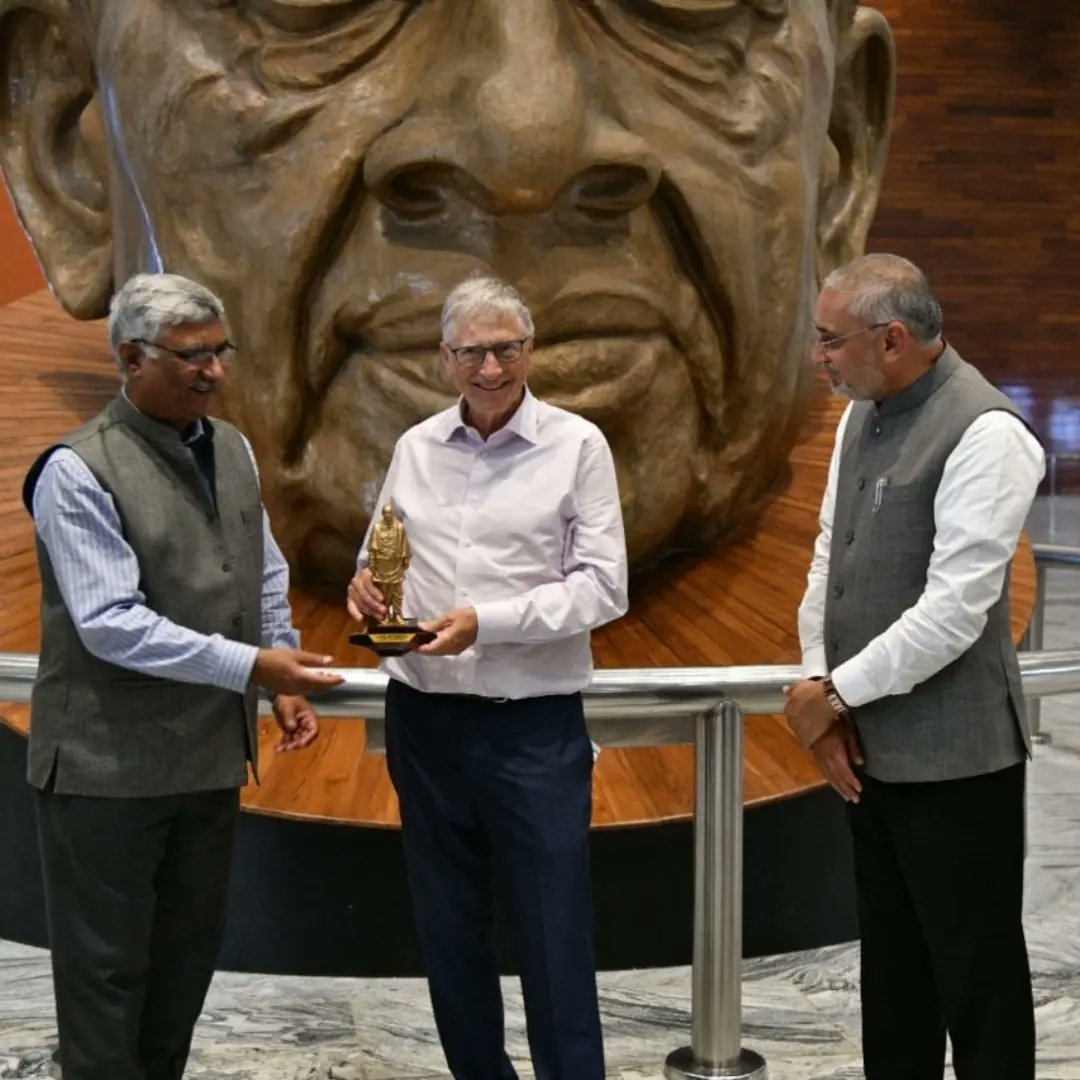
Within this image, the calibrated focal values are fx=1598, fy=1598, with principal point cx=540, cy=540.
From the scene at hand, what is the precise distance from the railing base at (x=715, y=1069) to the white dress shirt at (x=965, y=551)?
748 millimetres

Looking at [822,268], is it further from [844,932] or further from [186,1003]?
[186,1003]

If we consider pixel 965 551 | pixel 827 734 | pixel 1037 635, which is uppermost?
pixel 965 551

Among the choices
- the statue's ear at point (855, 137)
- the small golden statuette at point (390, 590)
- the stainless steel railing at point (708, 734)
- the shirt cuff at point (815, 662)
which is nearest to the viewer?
the small golden statuette at point (390, 590)

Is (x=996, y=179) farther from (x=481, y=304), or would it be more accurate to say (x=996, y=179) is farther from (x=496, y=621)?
(x=496, y=621)

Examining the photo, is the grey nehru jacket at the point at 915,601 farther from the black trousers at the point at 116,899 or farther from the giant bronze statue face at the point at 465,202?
the giant bronze statue face at the point at 465,202

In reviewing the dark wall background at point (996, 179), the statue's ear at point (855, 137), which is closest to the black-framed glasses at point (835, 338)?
the statue's ear at point (855, 137)

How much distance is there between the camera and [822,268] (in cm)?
353

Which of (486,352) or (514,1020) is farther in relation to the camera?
(514,1020)

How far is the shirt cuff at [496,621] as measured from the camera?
1.59 metres

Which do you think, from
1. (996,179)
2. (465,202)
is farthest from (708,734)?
(996,179)

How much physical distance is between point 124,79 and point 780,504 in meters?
1.67

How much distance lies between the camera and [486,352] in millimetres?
1639

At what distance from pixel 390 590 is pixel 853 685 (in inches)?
18.5

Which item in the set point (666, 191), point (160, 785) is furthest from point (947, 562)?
point (666, 191)
